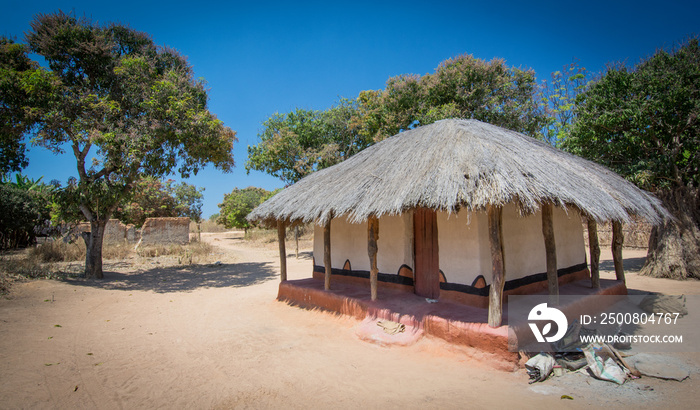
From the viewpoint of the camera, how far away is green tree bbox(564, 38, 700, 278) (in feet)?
30.0

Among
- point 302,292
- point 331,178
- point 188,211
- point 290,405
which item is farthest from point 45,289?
point 188,211

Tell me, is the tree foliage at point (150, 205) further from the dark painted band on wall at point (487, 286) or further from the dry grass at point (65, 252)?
the dark painted band on wall at point (487, 286)

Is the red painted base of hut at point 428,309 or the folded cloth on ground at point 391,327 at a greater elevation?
the red painted base of hut at point 428,309

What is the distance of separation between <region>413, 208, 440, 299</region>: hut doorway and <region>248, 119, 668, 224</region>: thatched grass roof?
1.22 meters

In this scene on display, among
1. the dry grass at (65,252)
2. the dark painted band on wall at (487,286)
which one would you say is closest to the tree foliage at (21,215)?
the dry grass at (65,252)

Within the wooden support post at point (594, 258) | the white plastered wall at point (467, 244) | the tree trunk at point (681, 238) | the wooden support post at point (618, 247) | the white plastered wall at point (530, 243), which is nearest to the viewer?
the white plastered wall at point (467, 244)

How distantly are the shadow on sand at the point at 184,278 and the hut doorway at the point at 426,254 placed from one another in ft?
22.0

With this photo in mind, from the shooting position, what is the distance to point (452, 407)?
11.5 feet

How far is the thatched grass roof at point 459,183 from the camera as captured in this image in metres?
4.66

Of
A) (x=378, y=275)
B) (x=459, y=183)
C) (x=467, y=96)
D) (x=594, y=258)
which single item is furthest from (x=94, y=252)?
(x=467, y=96)

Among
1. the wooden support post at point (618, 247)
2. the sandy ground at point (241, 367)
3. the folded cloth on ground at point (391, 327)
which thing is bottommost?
the sandy ground at point (241, 367)

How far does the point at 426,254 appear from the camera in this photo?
687cm

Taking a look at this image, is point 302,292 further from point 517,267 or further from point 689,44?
point 689,44

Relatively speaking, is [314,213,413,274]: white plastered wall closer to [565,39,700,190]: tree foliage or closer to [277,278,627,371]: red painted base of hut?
[277,278,627,371]: red painted base of hut
